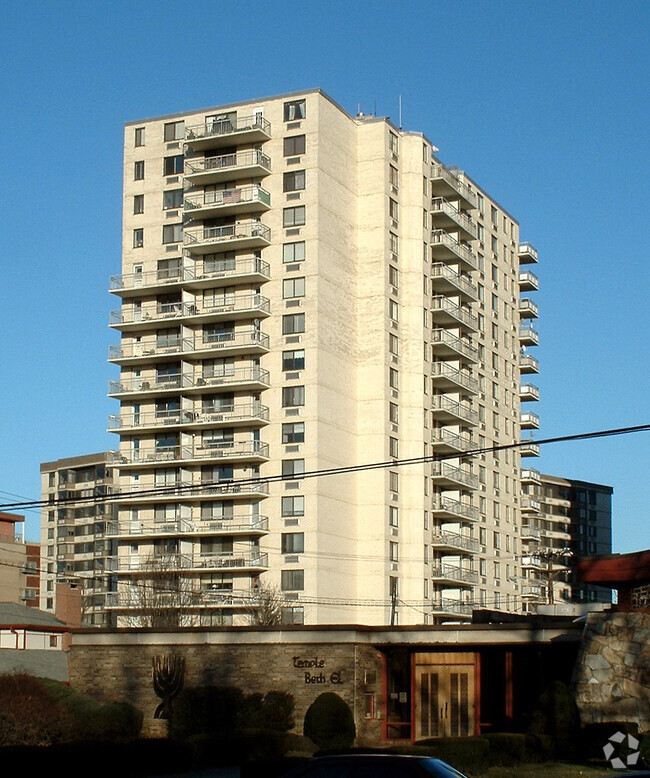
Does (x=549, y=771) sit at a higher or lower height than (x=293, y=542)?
lower

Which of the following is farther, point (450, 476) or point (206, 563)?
point (450, 476)

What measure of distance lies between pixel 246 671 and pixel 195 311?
44.2 m

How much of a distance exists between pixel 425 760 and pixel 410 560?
7044 cm

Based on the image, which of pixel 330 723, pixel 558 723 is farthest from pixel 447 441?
pixel 558 723

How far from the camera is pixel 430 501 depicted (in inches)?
3558

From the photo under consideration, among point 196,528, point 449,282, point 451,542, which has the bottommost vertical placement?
point 451,542

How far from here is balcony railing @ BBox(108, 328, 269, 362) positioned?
84.6 metres

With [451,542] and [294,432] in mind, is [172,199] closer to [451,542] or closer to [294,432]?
[294,432]

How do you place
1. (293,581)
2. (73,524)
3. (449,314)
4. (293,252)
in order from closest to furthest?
(293,581)
(293,252)
(449,314)
(73,524)

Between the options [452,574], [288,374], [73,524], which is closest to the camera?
[288,374]

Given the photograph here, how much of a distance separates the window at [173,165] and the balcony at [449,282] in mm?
19940

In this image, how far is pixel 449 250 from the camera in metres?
95.1

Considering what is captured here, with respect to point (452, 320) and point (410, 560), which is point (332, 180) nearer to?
point (452, 320)

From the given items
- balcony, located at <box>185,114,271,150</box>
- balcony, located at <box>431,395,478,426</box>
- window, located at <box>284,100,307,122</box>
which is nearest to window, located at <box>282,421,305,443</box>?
balcony, located at <box>431,395,478,426</box>
